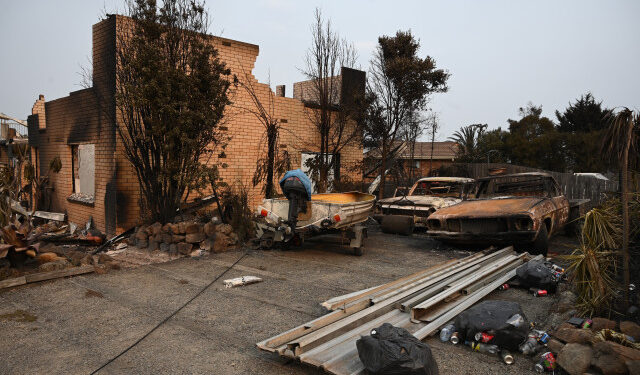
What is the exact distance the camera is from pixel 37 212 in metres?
12.8

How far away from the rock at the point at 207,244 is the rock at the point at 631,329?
23.2 feet

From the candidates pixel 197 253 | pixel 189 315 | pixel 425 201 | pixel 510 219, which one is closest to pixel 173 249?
pixel 197 253

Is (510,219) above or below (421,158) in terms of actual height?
below

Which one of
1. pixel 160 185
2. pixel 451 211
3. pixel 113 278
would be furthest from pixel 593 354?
pixel 160 185

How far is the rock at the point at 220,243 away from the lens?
8859 mm

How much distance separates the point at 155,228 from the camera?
896 centimetres

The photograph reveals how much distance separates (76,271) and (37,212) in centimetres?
747

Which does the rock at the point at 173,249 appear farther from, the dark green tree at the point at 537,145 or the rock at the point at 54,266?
the dark green tree at the point at 537,145

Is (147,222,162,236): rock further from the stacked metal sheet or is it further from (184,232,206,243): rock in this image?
the stacked metal sheet

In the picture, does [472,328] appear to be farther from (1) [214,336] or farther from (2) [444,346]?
(1) [214,336]

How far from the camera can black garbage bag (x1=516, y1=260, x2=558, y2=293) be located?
18.5ft

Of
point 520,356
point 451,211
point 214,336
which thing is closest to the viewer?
point 520,356

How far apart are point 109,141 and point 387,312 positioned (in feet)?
Result: 26.8

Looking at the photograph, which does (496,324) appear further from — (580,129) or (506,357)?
(580,129)
